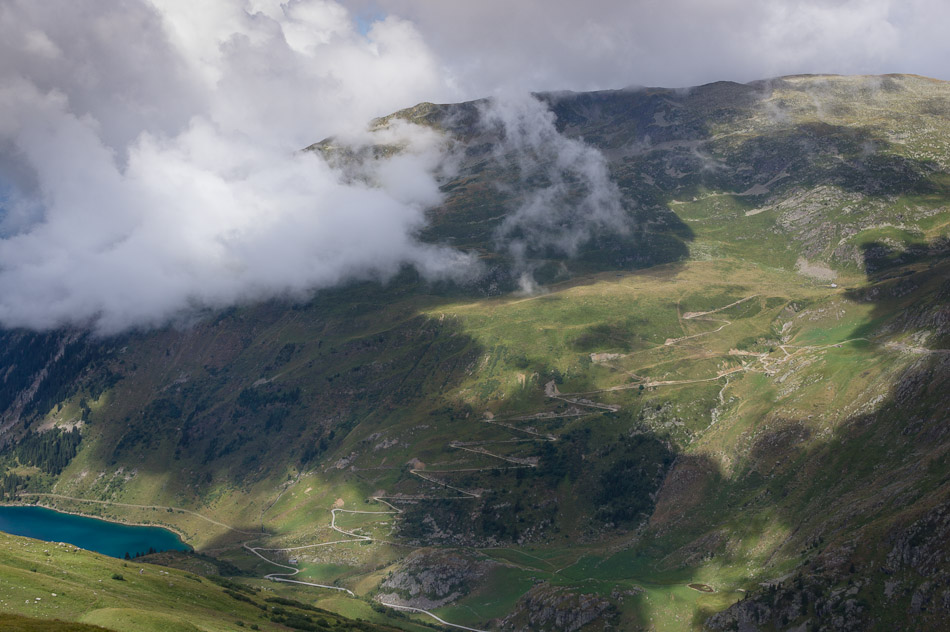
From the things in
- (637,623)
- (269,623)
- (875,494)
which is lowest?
(637,623)

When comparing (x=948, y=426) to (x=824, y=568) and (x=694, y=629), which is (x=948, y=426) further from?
(x=694, y=629)

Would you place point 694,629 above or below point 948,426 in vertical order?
below

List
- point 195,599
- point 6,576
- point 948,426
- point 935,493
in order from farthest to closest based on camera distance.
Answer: point 948,426 → point 935,493 → point 195,599 → point 6,576

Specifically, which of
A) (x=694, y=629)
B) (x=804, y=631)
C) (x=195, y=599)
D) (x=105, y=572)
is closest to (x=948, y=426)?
(x=804, y=631)

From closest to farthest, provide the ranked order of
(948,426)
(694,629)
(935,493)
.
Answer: (935,493)
(694,629)
(948,426)

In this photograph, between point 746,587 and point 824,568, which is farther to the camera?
point 746,587

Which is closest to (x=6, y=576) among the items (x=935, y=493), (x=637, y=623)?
(x=637, y=623)

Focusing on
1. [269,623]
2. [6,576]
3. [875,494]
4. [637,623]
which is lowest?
[637,623]

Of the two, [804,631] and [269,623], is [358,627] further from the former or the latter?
[804,631]

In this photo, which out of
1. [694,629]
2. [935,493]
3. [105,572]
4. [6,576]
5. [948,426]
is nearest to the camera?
[6,576]
